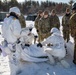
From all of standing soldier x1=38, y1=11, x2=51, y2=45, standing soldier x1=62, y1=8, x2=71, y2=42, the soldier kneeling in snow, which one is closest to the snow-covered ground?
the soldier kneeling in snow

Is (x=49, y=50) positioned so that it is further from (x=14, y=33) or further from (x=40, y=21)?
(x=40, y=21)

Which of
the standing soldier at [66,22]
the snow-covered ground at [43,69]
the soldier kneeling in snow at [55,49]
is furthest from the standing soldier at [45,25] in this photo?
the snow-covered ground at [43,69]

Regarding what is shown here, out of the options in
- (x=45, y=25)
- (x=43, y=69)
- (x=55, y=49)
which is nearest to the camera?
(x=43, y=69)

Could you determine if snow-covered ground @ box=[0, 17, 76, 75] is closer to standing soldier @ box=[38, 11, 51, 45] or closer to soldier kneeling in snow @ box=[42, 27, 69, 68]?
soldier kneeling in snow @ box=[42, 27, 69, 68]

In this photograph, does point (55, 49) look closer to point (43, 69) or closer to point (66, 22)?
point (43, 69)

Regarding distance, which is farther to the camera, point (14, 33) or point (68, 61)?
point (68, 61)

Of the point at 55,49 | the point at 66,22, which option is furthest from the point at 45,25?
the point at 55,49

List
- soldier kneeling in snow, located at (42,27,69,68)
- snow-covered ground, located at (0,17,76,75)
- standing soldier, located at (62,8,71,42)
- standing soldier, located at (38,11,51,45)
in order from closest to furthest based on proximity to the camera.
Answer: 1. snow-covered ground, located at (0,17,76,75)
2. soldier kneeling in snow, located at (42,27,69,68)
3. standing soldier, located at (38,11,51,45)
4. standing soldier, located at (62,8,71,42)

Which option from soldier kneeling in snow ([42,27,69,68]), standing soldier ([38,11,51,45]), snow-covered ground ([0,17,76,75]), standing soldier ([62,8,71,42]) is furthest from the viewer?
standing soldier ([62,8,71,42])

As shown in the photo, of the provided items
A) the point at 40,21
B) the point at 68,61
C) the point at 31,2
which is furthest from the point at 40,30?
the point at 31,2

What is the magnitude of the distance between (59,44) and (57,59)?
0.46 m

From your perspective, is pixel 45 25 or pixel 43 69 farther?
pixel 45 25

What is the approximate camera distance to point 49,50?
8.02 m

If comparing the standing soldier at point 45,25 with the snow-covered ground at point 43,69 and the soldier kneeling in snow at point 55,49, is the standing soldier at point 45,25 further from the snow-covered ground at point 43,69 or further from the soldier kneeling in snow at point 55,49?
the snow-covered ground at point 43,69
